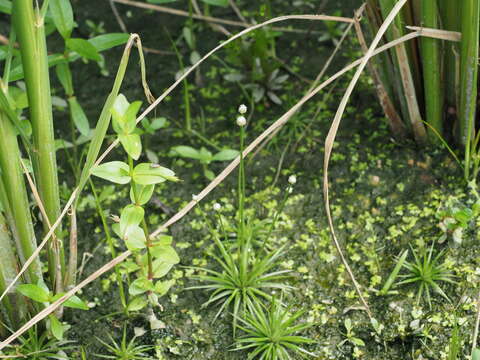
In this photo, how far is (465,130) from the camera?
144cm

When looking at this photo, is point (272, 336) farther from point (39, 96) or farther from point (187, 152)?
point (39, 96)

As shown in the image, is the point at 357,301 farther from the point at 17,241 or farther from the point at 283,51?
the point at 283,51

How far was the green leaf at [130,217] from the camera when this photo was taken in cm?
107

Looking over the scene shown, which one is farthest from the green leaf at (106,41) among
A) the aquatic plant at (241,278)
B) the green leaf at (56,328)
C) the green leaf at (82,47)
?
the green leaf at (56,328)

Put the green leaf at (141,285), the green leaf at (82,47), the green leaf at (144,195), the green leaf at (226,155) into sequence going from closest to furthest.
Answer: the green leaf at (144,195), the green leaf at (141,285), the green leaf at (82,47), the green leaf at (226,155)

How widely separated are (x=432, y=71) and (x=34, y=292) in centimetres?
95

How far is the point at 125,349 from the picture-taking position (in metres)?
1.24

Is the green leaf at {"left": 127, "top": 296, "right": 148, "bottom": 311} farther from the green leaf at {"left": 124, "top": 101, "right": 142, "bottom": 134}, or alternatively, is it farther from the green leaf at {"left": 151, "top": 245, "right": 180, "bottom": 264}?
the green leaf at {"left": 124, "top": 101, "right": 142, "bottom": 134}

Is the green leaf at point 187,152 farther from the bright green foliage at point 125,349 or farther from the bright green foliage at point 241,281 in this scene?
the bright green foliage at point 125,349

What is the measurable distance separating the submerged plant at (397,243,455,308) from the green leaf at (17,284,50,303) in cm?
71

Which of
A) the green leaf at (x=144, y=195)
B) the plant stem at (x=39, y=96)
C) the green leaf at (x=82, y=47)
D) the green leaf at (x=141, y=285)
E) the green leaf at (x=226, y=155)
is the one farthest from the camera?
the green leaf at (x=226, y=155)

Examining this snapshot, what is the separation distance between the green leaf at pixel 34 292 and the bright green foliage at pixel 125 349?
0.56 ft

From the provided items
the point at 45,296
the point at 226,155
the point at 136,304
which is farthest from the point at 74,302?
the point at 226,155

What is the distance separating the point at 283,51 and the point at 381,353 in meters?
1.00
